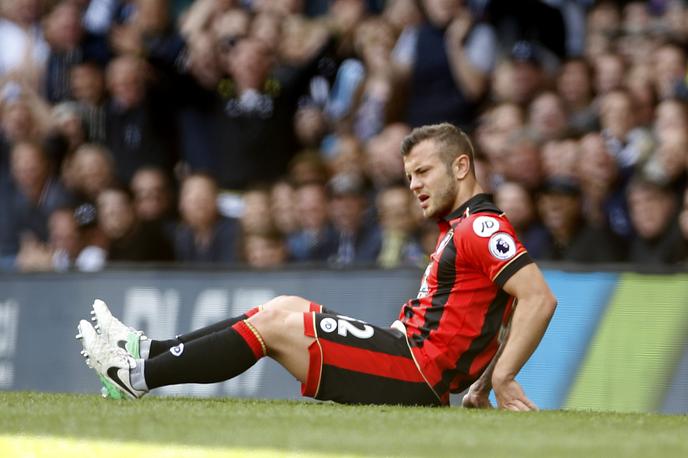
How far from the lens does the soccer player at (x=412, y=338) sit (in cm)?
513

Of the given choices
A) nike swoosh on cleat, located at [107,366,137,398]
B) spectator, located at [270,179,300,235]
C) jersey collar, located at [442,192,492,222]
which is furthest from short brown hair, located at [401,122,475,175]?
spectator, located at [270,179,300,235]

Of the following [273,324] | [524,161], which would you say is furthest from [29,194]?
[273,324]

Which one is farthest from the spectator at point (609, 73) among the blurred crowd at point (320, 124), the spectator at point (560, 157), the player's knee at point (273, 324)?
the player's knee at point (273, 324)

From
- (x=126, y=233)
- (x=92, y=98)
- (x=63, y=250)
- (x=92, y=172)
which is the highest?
(x=92, y=98)

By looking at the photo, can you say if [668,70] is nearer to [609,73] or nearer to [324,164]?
[609,73]

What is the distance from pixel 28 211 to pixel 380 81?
130 inches

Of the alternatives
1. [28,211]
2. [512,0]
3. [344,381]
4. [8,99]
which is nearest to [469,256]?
[344,381]

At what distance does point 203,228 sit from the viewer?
8945 millimetres

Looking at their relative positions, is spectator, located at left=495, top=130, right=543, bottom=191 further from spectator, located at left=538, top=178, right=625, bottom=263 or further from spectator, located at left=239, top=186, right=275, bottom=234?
spectator, located at left=239, top=186, right=275, bottom=234

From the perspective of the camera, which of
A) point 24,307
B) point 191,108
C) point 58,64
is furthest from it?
point 58,64

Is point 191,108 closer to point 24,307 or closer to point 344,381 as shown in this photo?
point 24,307

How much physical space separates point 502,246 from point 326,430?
1258 mm

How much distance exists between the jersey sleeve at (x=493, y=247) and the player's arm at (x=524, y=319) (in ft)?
0.13

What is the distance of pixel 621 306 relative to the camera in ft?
20.2
